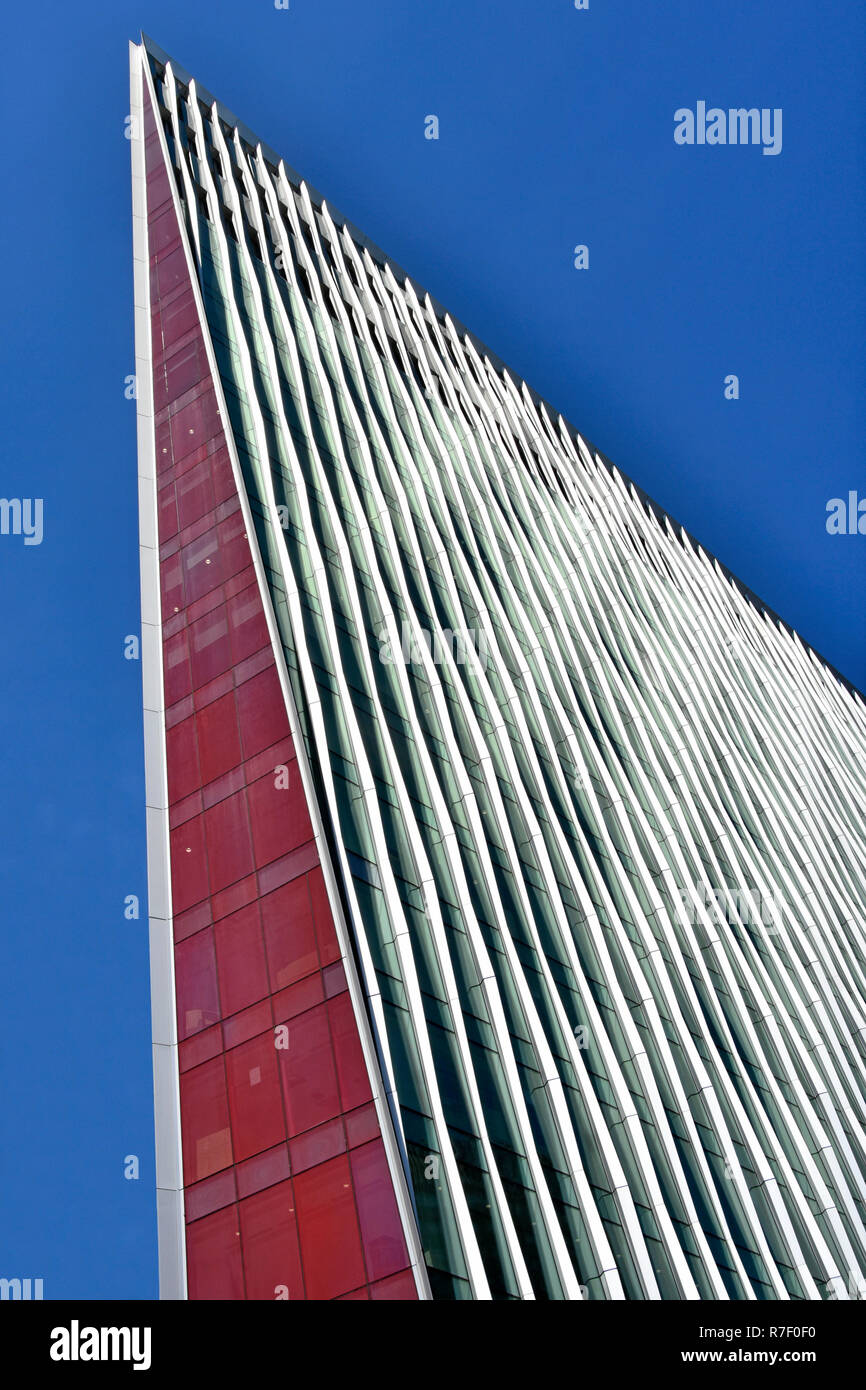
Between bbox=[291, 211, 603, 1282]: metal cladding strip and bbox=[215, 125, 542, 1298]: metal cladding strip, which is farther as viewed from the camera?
bbox=[291, 211, 603, 1282]: metal cladding strip

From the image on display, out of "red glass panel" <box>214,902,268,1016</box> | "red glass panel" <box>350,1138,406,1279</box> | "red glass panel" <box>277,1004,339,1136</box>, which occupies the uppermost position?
"red glass panel" <box>214,902,268,1016</box>

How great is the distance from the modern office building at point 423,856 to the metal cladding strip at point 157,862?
8cm

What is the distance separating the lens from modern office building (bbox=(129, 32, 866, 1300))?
2277cm

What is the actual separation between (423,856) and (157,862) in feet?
19.0

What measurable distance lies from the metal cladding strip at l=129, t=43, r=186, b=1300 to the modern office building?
8cm

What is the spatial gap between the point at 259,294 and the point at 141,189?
589cm

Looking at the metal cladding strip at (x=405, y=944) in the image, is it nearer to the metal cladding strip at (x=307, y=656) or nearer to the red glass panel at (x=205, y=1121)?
the metal cladding strip at (x=307, y=656)

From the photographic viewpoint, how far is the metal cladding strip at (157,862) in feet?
76.0

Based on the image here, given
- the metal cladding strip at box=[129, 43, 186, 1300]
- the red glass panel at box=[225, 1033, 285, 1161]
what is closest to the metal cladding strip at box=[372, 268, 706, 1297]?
the red glass panel at box=[225, 1033, 285, 1161]

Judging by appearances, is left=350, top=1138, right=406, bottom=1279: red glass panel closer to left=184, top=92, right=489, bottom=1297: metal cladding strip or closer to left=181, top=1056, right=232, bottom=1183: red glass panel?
left=184, top=92, right=489, bottom=1297: metal cladding strip

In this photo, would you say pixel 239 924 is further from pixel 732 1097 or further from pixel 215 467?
pixel 732 1097

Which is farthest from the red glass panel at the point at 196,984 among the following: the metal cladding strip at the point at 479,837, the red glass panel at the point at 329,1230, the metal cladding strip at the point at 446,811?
the metal cladding strip at the point at 479,837
